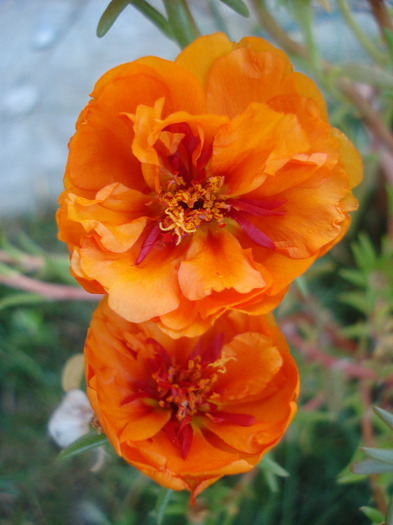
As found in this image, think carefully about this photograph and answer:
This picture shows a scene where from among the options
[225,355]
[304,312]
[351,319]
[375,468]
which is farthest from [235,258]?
[351,319]

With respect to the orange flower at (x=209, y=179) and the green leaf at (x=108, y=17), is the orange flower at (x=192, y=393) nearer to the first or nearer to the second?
the orange flower at (x=209, y=179)

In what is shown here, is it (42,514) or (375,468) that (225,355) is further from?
(42,514)

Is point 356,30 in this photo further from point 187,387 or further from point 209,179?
point 187,387

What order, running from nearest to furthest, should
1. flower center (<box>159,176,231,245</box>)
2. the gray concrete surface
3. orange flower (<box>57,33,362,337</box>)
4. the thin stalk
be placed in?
orange flower (<box>57,33,362,337</box>) → flower center (<box>159,176,231,245</box>) → the thin stalk → the gray concrete surface

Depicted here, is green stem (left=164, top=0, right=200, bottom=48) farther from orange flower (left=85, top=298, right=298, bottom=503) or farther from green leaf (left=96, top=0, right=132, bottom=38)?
orange flower (left=85, top=298, right=298, bottom=503)

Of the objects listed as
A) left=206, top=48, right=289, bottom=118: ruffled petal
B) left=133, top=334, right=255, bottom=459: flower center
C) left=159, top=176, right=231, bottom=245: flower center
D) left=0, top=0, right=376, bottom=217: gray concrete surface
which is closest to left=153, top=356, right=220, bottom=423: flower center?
left=133, top=334, right=255, bottom=459: flower center

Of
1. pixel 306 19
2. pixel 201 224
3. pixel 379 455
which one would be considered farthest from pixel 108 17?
pixel 379 455

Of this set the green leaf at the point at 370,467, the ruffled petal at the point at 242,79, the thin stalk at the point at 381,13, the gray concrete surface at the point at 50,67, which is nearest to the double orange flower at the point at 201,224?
the ruffled petal at the point at 242,79

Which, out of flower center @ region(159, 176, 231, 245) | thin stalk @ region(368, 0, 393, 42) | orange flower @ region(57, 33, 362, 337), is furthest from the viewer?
thin stalk @ region(368, 0, 393, 42)
